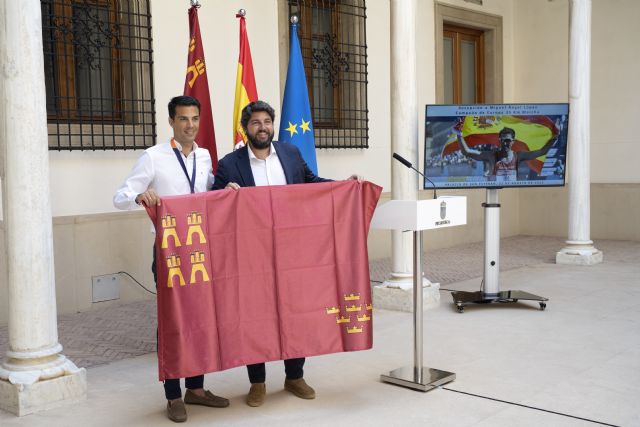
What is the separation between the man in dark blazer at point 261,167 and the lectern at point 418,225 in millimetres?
310

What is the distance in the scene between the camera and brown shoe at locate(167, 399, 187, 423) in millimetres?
3793

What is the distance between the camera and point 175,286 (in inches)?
143

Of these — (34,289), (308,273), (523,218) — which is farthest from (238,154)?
(523,218)

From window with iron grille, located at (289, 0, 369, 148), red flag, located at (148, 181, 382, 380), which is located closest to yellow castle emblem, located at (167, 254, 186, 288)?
red flag, located at (148, 181, 382, 380)

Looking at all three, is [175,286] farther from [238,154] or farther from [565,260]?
[565,260]

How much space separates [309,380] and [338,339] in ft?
2.10

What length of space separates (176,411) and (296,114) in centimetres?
340

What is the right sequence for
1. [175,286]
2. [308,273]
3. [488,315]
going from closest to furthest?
[175,286]
[308,273]
[488,315]

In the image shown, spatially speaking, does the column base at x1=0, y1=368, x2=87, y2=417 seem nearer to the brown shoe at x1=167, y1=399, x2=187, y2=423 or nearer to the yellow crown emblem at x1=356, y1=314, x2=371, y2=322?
the brown shoe at x1=167, y1=399, x2=187, y2=423

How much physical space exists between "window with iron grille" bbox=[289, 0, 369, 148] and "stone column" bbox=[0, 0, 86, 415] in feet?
16.4

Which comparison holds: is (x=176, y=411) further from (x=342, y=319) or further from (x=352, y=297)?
(x=352, y=297)

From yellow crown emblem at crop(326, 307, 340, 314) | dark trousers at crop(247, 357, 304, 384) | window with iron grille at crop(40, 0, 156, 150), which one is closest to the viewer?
yellow crown emblem at crop(326, 307, 340, 314)

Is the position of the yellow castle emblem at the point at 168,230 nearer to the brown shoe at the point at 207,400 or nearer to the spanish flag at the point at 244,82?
the brown shoe at the point at 207,400

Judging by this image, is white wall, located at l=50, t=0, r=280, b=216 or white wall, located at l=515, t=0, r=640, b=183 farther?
white wall, located at l=515, t=0, r=640, b=183
